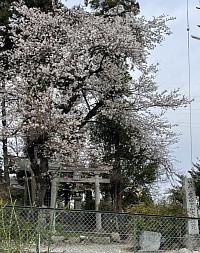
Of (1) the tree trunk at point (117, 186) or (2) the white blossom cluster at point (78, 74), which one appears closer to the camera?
(2) the white blossom cluster at point (78, 74)

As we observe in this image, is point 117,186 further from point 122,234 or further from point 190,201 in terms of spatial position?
point 122,234

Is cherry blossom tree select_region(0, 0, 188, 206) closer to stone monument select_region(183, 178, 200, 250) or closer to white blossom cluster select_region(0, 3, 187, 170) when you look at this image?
white blossom cluster select_region(0, 3, 187, 170)

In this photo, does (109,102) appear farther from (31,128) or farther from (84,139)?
(31,128)

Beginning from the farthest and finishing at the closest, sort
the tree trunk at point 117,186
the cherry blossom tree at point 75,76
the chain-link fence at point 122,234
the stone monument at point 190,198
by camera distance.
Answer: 1. the tree trunk at point 117,186
2. the cherry blossom tree at point 75,76
3. the stone monument at point 190,198
4. the chain-link fence at point 122,234

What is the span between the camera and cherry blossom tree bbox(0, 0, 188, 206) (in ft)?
35.9

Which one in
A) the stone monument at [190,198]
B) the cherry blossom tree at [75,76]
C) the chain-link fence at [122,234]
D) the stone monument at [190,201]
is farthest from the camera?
the cherry blossom tree at [75,76]

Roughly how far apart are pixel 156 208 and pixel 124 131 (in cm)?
340

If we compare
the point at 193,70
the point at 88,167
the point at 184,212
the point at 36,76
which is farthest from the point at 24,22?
the point at 184,212

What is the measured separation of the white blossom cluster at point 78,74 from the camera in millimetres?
10953

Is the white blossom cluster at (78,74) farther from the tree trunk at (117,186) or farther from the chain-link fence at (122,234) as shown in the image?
the chain-link fence at (122,234)

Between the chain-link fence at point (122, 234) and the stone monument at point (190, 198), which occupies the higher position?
the stone monument at point (190, 198)

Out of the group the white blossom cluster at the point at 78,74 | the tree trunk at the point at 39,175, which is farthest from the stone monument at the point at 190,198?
the tree trunk at the point at 39,175

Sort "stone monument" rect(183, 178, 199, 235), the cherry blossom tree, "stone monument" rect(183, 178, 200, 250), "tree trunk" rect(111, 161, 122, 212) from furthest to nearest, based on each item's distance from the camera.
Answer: "tree trunk" rect(111, 161, 122, 212) → the cherry blossom tree → "stone monument" rect(183, 178, 199, 235) → "stone monument" rect(183, 178, 200, 250)

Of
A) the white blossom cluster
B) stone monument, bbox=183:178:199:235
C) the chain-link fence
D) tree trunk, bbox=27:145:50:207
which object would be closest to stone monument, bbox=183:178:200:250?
stone monument, bbox=183:178:199:235
